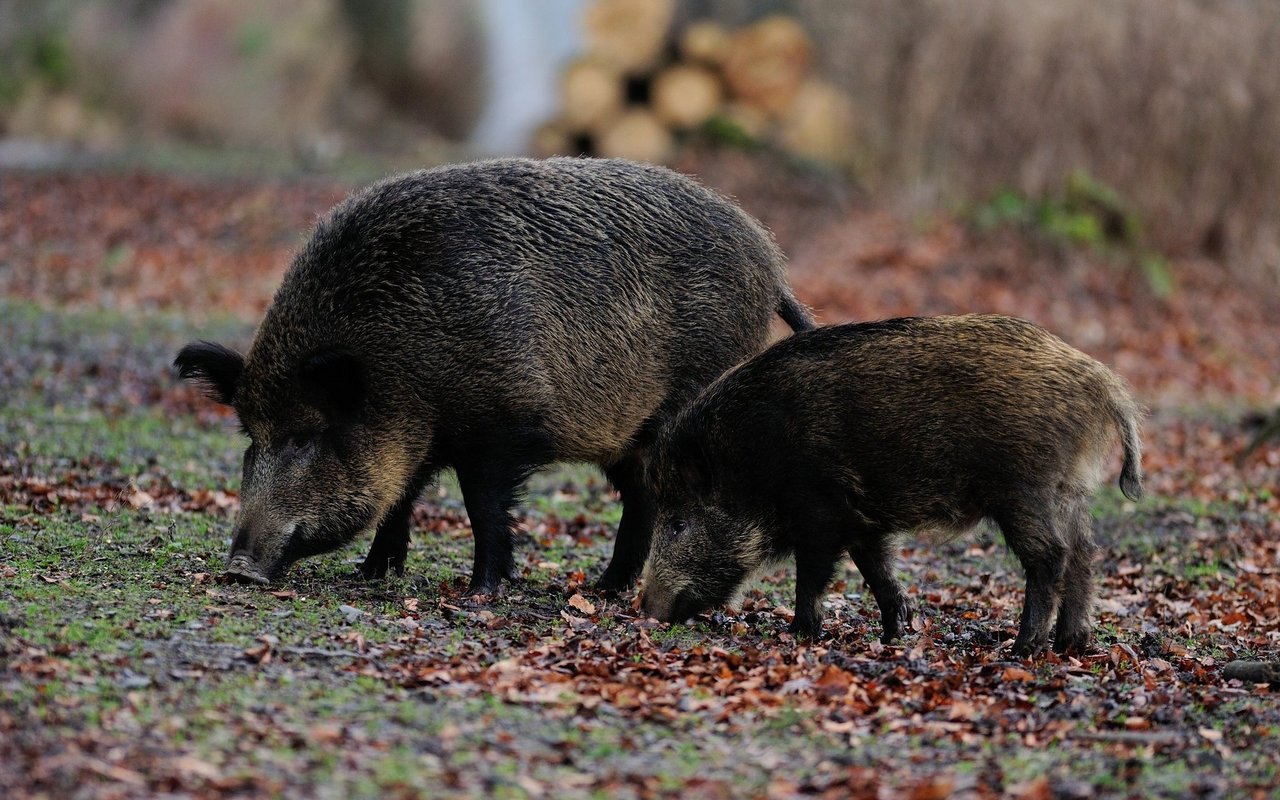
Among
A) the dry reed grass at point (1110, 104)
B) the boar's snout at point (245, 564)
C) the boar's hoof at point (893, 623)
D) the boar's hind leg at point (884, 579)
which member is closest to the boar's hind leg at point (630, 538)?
the boar's hind leg at point (884, 579)

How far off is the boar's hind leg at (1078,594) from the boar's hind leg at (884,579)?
756 millimetres

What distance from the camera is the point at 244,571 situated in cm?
719

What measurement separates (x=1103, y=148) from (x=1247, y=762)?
55.6ft


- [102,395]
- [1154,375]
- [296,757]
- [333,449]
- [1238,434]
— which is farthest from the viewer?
[1154,375]

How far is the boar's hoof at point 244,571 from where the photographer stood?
23.6 feet

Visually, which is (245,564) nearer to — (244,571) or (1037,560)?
(244,571)

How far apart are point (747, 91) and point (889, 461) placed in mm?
18681

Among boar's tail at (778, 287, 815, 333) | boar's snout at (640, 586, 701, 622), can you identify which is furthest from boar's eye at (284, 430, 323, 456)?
boar's tail at (778, 287, 815, 333)

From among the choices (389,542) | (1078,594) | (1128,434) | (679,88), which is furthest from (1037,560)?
(679,88)

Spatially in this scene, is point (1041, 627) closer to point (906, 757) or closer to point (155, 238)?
point (906, 757)

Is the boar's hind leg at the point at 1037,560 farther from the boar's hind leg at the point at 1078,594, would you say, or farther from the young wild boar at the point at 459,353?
the young wild boar at the point at 459,353

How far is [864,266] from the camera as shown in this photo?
62.0 feet

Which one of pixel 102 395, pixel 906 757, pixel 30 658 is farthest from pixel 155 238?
pixel 906 757

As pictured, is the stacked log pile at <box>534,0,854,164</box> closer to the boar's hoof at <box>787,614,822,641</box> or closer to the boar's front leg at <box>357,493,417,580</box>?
the boar's front leg at <box>357,493,417,580</box>
